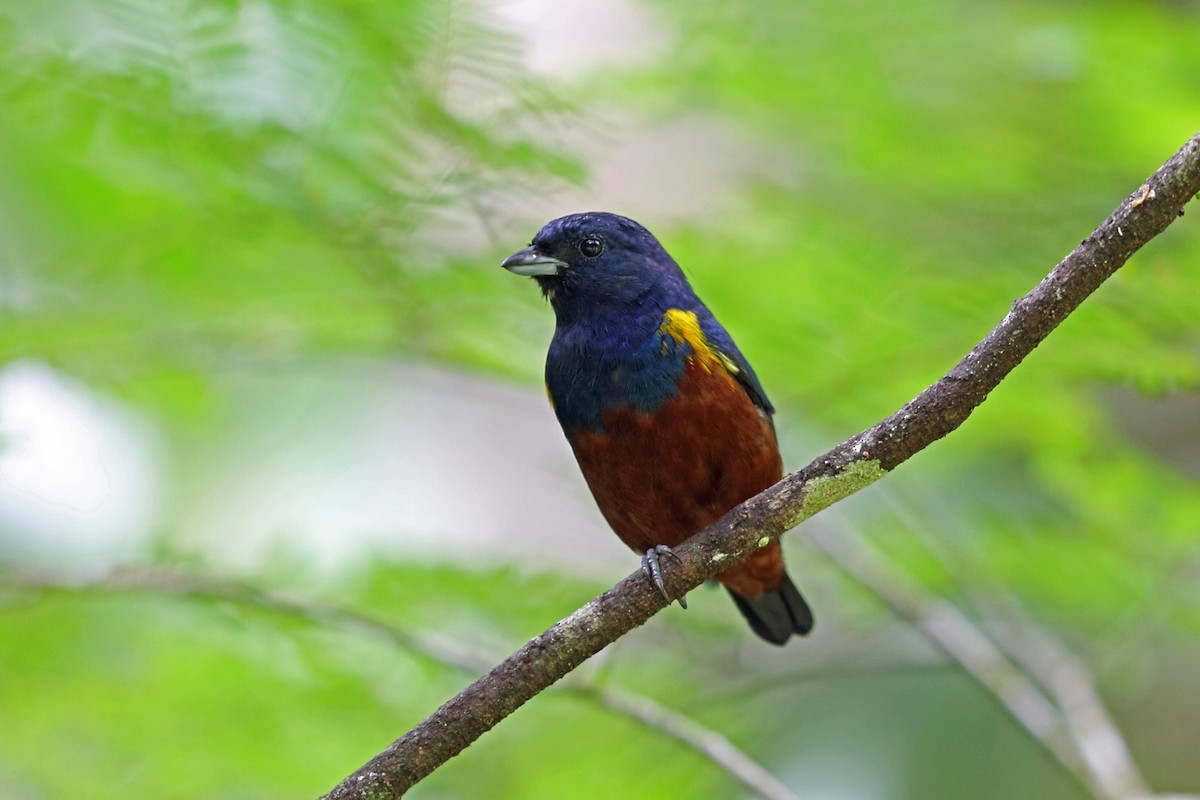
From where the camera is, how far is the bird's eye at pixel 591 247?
405cm

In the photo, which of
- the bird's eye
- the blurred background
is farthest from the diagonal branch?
the bird's eye

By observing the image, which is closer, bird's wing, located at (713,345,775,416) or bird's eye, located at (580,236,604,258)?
bird's wing, located at (713,345,775,416)

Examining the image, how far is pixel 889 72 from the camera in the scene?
4488mm

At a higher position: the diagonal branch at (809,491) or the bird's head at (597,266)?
the bird's head at (597,266)

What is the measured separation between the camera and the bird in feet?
12.0

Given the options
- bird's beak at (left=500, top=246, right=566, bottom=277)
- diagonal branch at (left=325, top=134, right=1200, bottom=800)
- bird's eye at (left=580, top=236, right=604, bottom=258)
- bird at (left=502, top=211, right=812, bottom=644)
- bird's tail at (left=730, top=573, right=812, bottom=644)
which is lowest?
diagonal branch at (left=325, top=134, right=1200, bottom=800)

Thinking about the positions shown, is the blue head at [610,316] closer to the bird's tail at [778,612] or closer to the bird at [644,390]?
the bird at [644,390]

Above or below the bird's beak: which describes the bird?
below

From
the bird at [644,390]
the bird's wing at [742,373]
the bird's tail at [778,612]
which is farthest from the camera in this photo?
the bird's tail at [778,612]

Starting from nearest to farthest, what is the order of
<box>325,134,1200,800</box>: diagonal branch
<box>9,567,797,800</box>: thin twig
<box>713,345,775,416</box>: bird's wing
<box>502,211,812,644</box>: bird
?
<box>325,134,1200,800</box>: diagonal branch, <box>9,567,797,800</box>: thin twig, <box>502,211,812,644</box>: bird, <box>713,345,775,416</box>: bird's wing

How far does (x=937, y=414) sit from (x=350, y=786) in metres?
1.37

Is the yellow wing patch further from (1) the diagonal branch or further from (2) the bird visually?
(1) the diagonal branch

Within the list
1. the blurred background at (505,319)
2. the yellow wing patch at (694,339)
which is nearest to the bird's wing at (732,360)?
the yellow wing patch at (694,339)

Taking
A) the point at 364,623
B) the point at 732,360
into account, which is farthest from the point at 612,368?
the point at 364,623
